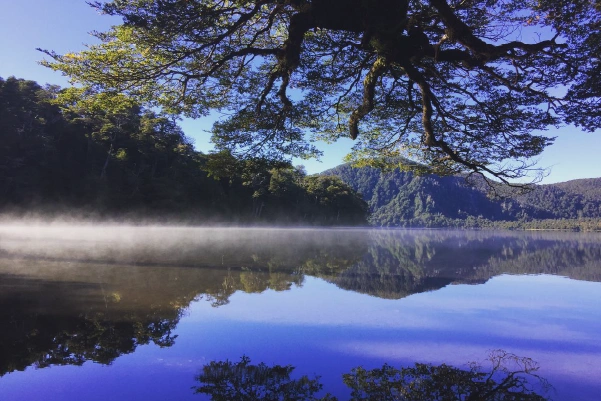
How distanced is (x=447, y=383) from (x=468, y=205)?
7693 inches

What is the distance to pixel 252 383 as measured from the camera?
115 inches

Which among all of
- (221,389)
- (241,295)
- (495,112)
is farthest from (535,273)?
(221,389)

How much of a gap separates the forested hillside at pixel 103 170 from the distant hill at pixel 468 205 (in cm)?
11454

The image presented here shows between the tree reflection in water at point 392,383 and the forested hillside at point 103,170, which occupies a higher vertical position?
the forested hillside at point 103,170

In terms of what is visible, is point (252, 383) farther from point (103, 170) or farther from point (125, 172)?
point (125, 172)

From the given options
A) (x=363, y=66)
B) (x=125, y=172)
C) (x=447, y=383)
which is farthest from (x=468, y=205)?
(x=447, y=383)

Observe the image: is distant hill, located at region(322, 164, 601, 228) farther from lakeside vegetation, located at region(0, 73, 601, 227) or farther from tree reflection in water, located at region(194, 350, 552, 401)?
tree reflection in water, located at region(194, 350, 552, 401)

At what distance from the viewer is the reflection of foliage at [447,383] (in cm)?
276

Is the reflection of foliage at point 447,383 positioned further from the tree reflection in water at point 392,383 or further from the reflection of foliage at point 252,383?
the reflection of foliage at point 252,383

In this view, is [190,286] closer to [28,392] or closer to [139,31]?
[28,392]

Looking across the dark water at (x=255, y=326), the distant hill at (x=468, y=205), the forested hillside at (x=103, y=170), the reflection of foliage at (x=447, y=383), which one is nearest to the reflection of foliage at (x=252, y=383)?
the dark water at (x=255, y=326)

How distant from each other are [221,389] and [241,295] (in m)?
3.20

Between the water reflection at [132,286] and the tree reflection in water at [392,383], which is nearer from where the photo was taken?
the tree reflection in water at [392,383]

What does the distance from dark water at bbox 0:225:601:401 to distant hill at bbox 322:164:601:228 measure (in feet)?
487
